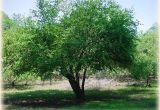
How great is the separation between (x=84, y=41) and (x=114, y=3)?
4.40 m

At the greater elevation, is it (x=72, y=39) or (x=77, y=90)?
(x=72, y=39)

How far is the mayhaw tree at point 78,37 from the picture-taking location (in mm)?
25484

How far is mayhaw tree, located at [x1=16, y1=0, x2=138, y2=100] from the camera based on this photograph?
25484mm

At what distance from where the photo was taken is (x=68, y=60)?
25.6 meters

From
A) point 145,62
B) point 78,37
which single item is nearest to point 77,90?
point 78,37

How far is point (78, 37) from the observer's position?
2584cm

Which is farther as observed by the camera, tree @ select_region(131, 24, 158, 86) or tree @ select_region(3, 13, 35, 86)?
tree @ select_region(131, 24, 158, 86)

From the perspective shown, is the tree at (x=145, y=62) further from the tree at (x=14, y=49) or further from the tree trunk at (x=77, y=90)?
the tree at (x=14, y=49)

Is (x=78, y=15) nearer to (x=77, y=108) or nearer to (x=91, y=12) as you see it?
(x=91, y=12)

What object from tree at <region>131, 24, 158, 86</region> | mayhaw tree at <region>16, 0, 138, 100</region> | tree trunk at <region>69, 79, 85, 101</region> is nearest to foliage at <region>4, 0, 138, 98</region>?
mayhaw tree at <region>16, 0, 138, 100</region>

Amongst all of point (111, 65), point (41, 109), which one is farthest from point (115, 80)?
point (41, 109)

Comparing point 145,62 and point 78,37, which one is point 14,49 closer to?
point 78,37

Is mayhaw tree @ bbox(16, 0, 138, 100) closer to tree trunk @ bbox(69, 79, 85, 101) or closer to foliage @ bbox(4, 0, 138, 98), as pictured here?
foliage @ bbox(4, 0, 138, 98)

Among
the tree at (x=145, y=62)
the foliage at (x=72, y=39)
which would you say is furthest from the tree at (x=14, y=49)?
the tree at (x=145, y=62)
